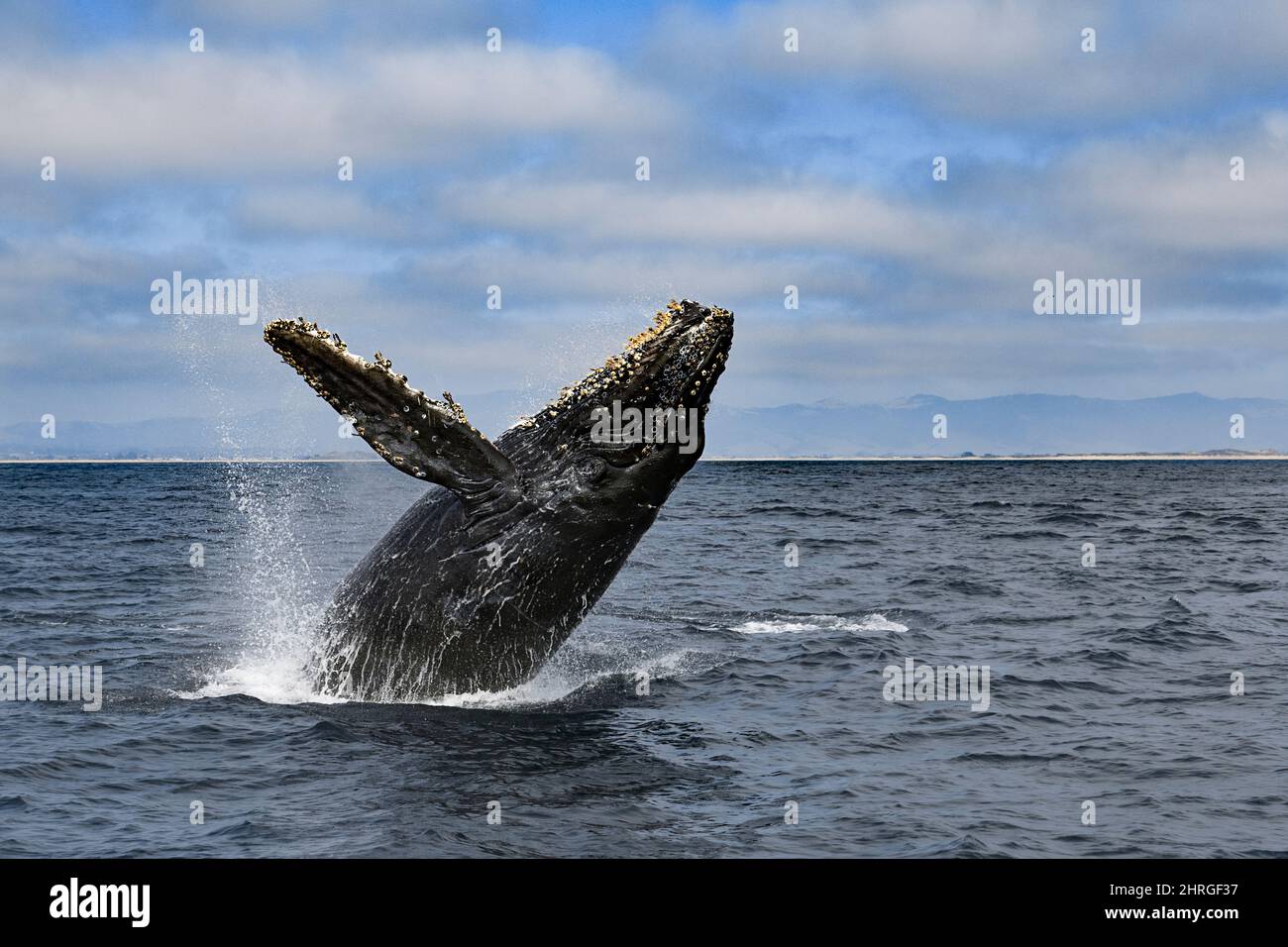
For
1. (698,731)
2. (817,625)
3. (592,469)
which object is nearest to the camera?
(592,469)

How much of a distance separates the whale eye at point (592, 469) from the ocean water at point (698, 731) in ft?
7.85

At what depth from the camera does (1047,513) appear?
56.3 meters

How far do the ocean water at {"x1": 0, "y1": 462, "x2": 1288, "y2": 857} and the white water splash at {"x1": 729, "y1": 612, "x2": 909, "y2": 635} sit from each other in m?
0.06

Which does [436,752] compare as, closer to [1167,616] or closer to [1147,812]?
[1147,812]

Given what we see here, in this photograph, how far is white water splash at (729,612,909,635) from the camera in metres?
18.1

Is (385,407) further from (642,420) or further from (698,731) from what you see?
(698,731)

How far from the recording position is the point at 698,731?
38.4 feet

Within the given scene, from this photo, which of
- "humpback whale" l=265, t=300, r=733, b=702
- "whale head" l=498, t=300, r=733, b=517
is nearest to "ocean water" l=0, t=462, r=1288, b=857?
"humpback whale" l=265, t=300, r=733, b=702

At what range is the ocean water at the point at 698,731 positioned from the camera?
8.68 m

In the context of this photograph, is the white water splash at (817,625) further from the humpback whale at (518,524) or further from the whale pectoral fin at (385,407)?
the whale pectoral fin at (385,407)

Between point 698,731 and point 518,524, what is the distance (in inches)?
104

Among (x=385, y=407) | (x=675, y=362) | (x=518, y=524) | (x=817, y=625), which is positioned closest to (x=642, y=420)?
(x=675, y=362)
